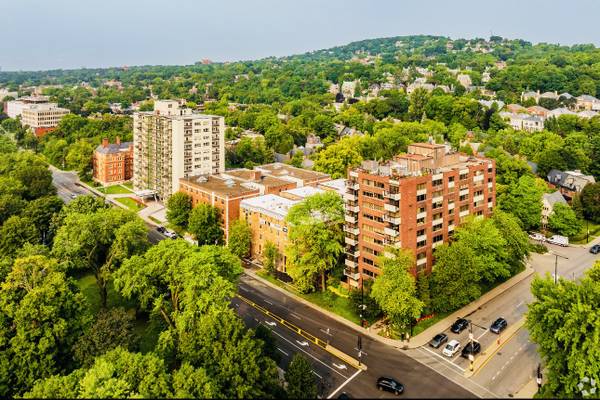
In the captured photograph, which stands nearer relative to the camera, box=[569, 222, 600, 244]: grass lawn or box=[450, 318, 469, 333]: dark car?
box=[450, 318, 469, 333]: dark car

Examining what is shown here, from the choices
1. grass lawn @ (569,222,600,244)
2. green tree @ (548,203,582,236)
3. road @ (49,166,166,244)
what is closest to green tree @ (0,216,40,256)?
road @ (49,166,166,244)

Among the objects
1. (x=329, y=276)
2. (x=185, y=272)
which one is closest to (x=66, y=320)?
(x=185, y=272)

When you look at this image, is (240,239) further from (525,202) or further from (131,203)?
(525,202)

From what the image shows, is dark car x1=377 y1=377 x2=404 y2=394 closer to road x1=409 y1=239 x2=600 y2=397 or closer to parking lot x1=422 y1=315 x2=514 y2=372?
road x1=409 y1=239 x2=600 y2=397

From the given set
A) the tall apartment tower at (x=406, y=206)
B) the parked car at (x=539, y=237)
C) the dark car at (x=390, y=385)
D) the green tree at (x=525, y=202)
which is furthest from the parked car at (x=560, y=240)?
the dark car at (x=390, y=385)

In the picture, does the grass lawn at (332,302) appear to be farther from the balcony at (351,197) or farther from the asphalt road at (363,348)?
the balcony at (351,197)

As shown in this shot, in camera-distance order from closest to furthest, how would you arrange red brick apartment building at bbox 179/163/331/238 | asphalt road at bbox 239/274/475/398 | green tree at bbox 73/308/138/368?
green tree at bbox 73/308/138/368, asphalt road at bbox 239/274/475/398, red brick apartment building at bbox 179/163/331/238

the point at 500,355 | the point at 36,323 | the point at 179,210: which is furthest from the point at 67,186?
the point at 500,355

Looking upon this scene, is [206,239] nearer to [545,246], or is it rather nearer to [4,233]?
[4,233]
